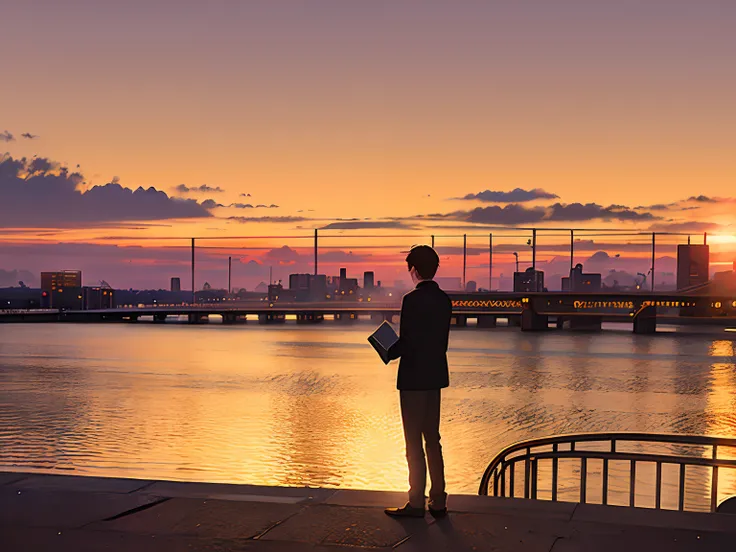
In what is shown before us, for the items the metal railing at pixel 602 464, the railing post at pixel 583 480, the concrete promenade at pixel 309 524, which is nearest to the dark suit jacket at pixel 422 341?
the concrete promenade at pixel 309 524

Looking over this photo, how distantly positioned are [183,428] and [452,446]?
13.0 metres

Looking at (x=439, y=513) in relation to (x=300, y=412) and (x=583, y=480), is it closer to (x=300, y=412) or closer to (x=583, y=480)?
(x=583, y=480)

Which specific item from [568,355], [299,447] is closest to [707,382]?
[568,355]

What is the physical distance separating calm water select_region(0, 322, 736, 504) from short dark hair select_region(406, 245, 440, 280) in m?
19.5

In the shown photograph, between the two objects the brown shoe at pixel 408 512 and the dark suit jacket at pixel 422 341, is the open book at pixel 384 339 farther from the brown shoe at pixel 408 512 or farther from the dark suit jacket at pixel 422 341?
the brown shoe at pixel 408 512

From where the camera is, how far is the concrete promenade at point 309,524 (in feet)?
25.9

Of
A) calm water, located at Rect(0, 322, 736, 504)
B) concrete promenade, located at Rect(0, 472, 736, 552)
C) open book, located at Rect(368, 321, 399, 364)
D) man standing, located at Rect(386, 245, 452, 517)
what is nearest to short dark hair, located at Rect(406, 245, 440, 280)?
man standing, located at Rect(386, 245, 452, 517)

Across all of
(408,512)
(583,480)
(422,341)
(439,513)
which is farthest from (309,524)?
(583,480)

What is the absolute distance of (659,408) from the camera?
54.4 metres

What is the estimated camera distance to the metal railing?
991 cm

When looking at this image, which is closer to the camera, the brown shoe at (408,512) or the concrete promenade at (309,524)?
the concrete promenade at (309,524)

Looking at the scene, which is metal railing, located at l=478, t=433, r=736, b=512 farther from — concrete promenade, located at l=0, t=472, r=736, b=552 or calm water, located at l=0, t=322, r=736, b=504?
calm water, located at l=0, t=322, r=736, b=504

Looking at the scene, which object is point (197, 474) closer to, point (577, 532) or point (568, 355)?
point (577, 532)

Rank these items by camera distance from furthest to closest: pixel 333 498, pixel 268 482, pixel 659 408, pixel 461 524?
1. pixel 659 408
2. pixel 268 482
3. pixel 333 498
4. pixel 461 524
